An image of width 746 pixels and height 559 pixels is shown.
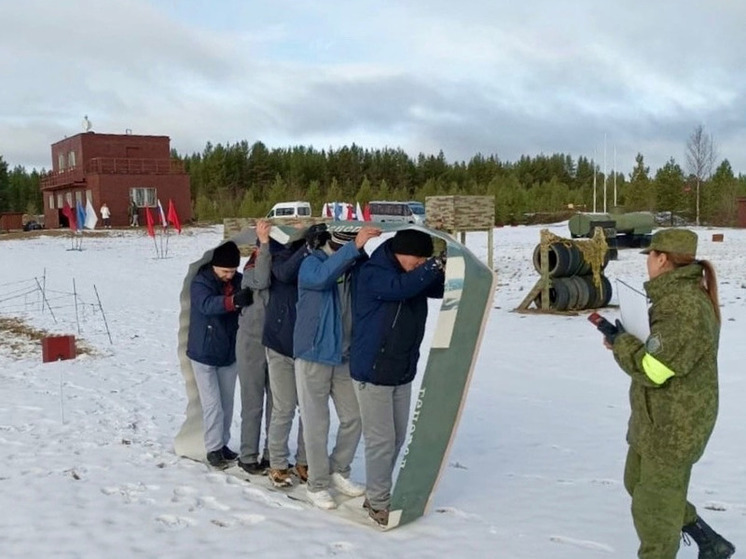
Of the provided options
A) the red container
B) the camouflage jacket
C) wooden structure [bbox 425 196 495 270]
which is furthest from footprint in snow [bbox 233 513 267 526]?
wooden structure [bbox 425 196 495 270]

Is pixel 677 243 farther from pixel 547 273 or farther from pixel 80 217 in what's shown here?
pixel 80 217

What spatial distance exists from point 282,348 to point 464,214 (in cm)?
1374

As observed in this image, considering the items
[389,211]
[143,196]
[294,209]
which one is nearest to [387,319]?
[389,211]

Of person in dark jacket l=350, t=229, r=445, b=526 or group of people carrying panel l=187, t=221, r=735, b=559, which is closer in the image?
group of people carrying panel l=187, t=221, r=735, b=559

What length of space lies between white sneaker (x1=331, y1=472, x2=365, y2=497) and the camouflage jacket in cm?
234

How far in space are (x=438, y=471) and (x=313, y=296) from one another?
138 centimetres

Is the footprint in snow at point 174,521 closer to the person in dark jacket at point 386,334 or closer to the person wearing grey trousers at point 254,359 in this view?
the person wearing grey trousers at point 254,359

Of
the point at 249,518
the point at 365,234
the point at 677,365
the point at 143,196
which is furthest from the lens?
the point at 143,196

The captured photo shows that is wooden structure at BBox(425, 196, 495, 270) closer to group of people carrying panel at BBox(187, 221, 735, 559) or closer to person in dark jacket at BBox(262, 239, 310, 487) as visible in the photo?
group of people carrying panel at BBox(187, 221, 735, 559)

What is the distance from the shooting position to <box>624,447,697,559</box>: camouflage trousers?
3496mm

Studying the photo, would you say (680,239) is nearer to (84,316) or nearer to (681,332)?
(681,332)

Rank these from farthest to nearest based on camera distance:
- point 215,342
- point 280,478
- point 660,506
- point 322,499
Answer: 1. point 215,342
2. point 280,478
3. point 322,499
4. point 660,506

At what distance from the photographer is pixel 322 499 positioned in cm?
511

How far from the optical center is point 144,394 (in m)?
8.38
